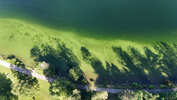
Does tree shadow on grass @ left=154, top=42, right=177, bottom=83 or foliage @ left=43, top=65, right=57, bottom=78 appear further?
tree shadow on grass @ left=154, top=42, right=177, bottom=83

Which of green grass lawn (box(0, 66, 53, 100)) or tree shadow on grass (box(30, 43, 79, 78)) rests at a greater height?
tree shadow on grass (box(30, 43, 79, 78))

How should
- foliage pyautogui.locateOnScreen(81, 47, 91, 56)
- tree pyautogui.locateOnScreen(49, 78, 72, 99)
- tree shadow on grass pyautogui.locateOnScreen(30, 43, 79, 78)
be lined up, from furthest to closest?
1. foliage pyautogui.locateOnScreen(81, 47, 91, 56)
2. tree shadow on grass pyautogui.locateOnScreen(30, 43, 79, 78)
3. tree pyautogui.locateOnScreen(49, 78, 72, 99)

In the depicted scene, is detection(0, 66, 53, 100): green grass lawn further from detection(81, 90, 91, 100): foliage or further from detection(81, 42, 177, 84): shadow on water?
detection(81, 42, 177, 84): shadow on water

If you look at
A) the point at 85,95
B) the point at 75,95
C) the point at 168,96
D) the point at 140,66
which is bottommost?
the point at 85,95

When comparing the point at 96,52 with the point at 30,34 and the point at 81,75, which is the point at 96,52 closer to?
the point at 81,75

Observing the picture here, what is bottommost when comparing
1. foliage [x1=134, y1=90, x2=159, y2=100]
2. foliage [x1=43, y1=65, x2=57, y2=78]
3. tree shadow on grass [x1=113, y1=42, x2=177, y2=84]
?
foliage [x1=134, y1=90, x2=159, y2=100]

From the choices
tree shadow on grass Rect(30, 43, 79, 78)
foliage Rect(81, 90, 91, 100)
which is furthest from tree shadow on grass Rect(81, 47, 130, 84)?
foliage Rect(81, 90, 91, 100)

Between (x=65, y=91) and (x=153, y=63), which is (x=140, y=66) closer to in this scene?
(x=153, y=63)

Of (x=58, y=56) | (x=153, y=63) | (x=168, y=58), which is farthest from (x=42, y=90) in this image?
(x=168, y=58)
